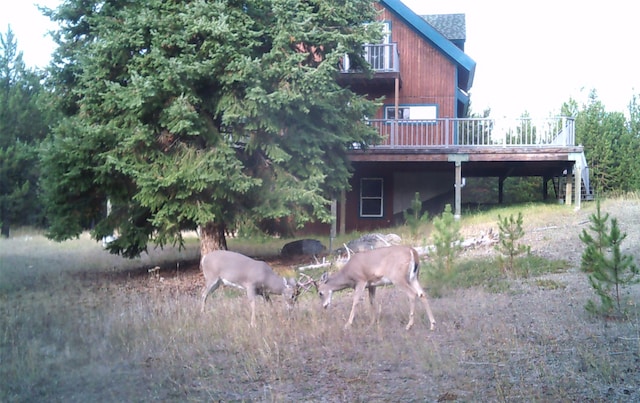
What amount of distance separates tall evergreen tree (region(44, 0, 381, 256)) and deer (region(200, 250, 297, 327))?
10.1 feet

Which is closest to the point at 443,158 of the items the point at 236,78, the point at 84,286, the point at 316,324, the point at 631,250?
the point at 631,250

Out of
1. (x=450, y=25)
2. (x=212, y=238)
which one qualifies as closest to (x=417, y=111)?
(x=450, y=25)

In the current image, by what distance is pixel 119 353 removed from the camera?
880 cm

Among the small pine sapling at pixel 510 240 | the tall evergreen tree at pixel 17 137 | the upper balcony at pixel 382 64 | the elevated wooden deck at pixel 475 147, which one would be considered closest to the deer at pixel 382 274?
the small pine sapling at pixel 510 240

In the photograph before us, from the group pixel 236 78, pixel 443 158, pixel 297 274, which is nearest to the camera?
pixel 236 78

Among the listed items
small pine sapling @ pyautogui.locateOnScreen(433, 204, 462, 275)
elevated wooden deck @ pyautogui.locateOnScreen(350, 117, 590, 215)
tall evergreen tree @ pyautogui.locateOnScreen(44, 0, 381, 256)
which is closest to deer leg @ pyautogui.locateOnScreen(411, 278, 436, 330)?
small pine sapling @ pyautogui.locateOnScreen(433, 204, 462, 275)

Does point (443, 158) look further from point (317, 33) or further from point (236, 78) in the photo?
point (236, 78)

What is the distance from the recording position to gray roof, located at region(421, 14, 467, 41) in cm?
2923

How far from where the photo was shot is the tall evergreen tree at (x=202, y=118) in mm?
14680

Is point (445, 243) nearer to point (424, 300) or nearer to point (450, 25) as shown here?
point (424, 300)

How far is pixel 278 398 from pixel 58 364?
3283 mm

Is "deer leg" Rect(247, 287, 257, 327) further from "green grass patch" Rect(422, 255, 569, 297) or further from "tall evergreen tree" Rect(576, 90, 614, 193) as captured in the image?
"tall evergreen tree" Rect(576, 90, 614, 193)

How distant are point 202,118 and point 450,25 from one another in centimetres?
1829

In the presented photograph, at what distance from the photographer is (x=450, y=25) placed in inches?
1198
